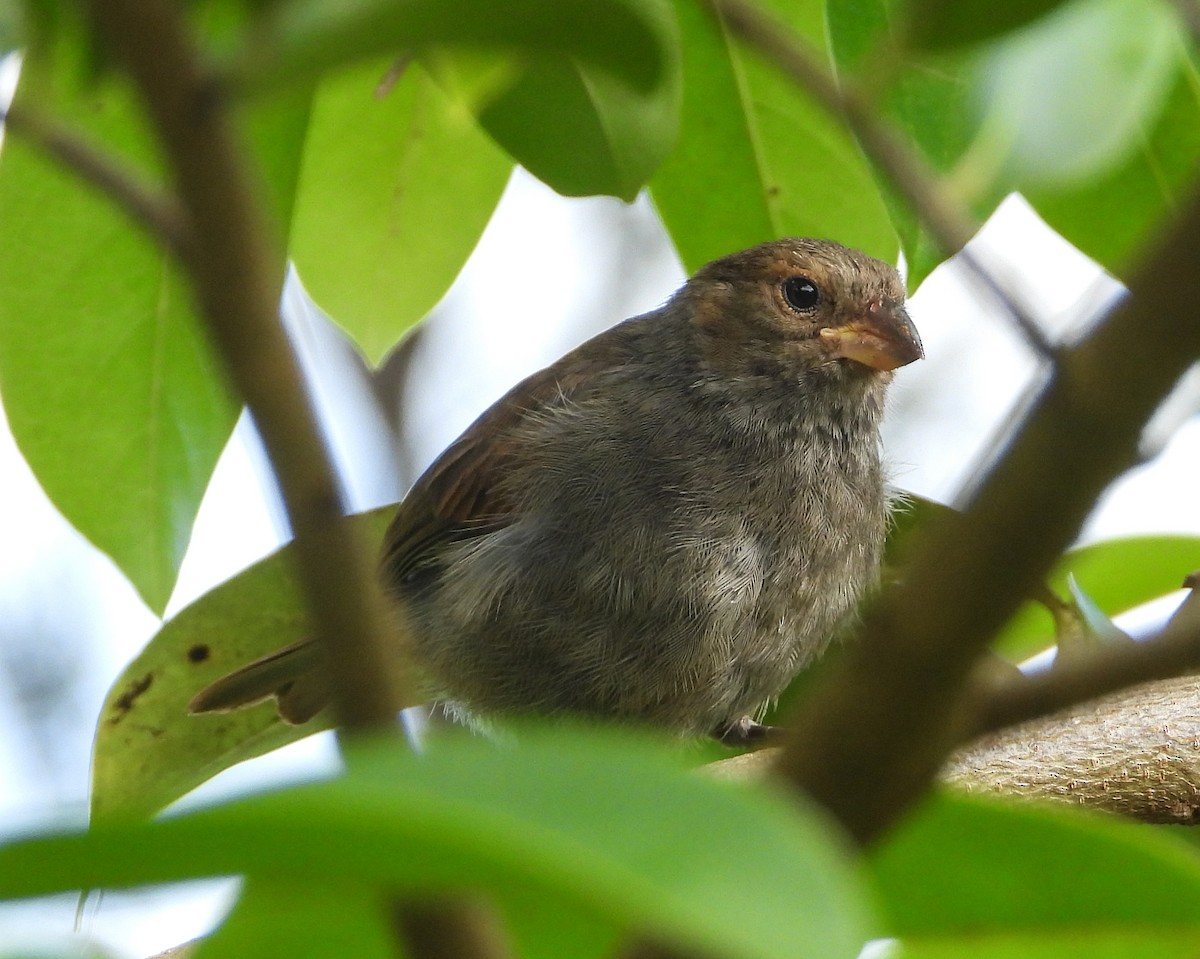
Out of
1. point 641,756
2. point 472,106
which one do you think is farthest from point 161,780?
point 641,756

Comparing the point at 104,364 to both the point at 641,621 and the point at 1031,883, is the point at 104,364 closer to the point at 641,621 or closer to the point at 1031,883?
the point at 641,621

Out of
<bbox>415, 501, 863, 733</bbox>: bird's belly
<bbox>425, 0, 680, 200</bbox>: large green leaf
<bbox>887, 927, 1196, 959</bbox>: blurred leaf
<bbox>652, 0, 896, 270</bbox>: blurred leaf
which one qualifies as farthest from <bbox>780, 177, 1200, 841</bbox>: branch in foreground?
<bbox>415, 501, 863, 733</bbox>: bird's belly

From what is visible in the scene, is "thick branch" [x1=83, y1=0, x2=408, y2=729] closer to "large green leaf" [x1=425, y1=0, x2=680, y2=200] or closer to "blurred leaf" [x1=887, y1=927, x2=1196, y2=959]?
"blurred leaf" [x1=887, y1=927, x2=1196, y2=959]

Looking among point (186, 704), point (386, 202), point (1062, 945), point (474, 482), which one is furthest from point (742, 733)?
point (1062, 945)

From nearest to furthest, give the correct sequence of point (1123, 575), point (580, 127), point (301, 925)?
point (301, 925) < point (580, 127) < point (1123, 575)

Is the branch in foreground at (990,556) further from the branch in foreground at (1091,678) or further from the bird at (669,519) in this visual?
the bird at (669,519)

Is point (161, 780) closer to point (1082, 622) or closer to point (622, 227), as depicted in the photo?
point (1082, 622)
